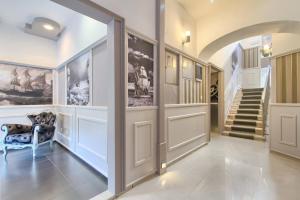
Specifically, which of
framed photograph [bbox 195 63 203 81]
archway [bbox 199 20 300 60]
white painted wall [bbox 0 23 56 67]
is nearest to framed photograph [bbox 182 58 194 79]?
framed photograph [bbox 195 63 203 81]

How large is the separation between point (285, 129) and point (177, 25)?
126 inches

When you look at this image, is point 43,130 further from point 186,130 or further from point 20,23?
point 186,130

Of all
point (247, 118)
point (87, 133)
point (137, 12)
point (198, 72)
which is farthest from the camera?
point (247, 118)

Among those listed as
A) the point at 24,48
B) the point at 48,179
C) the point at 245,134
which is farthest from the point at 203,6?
the point at 24,48

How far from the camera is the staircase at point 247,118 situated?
5.18 meters

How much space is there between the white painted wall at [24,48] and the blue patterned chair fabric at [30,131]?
4.91 ft

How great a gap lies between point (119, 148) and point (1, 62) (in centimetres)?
397

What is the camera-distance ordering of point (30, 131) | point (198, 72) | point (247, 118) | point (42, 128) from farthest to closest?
point (247, 118) → point (198, 72) → point (30, 131) → point (42, 128)

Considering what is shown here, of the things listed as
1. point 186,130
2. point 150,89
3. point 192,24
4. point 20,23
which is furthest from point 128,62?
point 20,23

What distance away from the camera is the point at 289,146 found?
3389 millimetres

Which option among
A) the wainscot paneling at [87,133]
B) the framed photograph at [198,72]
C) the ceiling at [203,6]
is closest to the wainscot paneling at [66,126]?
the wainscot paneling at [87,133]

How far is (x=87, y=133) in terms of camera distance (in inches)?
120

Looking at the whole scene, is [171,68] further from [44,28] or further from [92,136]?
[44,28]

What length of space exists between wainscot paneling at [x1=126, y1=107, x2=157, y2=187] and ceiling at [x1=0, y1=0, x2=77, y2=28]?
9.35ft
